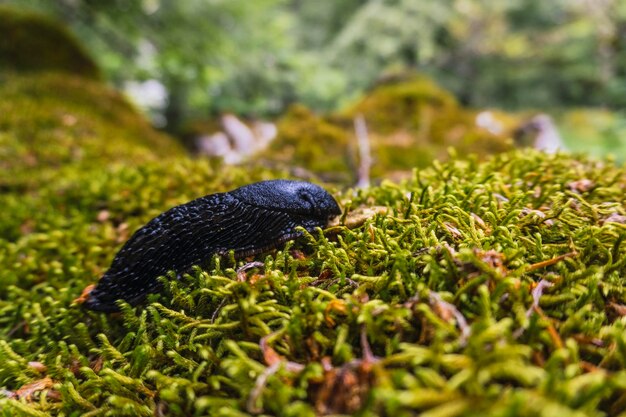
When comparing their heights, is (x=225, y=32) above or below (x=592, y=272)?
above

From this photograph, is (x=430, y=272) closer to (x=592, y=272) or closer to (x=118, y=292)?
(x=592, y=272)

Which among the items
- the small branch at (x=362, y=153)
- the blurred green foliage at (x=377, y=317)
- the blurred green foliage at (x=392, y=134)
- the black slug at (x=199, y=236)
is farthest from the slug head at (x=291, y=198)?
the blurred green foliage at (x=392, y=134)

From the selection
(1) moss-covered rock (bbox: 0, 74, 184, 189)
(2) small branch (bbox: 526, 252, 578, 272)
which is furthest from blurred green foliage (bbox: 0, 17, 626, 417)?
(1) moss-covered rock (bbox: 0, 74, 184, 189)

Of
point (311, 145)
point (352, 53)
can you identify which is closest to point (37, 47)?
point (311, 145)

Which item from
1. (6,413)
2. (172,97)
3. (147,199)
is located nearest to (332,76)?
(172,97)

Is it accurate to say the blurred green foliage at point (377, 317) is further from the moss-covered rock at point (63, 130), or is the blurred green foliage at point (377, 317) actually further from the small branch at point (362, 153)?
the moss-covered rock at point (63, 130)

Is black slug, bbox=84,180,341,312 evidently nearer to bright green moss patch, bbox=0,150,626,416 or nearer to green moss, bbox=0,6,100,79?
bright green moss patch, bbox=0,150,626,416

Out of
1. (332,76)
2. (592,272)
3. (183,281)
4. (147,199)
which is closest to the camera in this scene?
(592,272)

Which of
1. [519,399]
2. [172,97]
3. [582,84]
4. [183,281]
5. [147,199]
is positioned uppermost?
[172,97]
